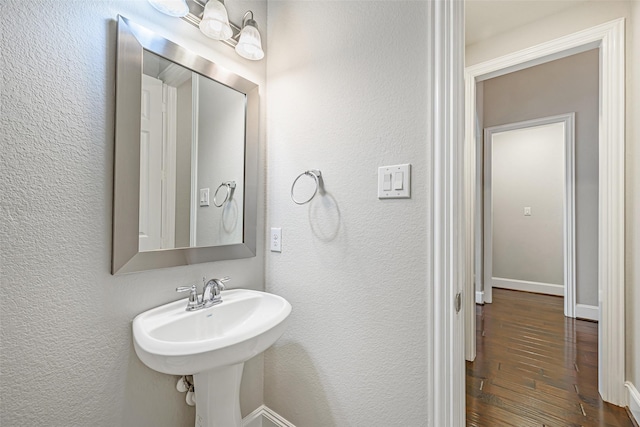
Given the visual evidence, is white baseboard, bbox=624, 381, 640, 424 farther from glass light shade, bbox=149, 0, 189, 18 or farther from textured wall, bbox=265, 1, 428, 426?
glass light shade, bbox=149, 0, 189, 18

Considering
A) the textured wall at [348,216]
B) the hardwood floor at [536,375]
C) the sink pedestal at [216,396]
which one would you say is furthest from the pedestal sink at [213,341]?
the hardwood floor at [536,375]

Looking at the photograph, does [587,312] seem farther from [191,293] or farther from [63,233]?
[63,233]

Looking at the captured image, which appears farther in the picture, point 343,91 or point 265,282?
point 265,282

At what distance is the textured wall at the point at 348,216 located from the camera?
3.20 feet

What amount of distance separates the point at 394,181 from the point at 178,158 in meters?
0.86

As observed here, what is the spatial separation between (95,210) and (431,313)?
1.14m

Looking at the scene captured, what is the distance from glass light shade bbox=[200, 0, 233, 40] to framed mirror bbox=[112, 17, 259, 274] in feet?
0.37

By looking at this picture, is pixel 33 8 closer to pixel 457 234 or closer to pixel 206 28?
pixel 206 28

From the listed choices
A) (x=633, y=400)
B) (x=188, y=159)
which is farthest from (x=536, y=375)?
(x=188, y=159)

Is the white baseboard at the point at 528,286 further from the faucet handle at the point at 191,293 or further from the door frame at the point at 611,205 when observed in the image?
the faucet handle at the point at 191,293

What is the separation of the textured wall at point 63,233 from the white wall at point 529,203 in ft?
13.3

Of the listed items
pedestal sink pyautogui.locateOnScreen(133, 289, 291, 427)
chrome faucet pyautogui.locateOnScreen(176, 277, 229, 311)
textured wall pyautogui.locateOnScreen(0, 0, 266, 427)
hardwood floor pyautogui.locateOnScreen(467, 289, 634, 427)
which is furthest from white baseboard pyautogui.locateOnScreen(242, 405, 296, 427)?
hardwood floor pyautogui.locateOnScreen(467, 289, 634, 427)

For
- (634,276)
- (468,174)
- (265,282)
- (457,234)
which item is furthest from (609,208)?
(265,282)

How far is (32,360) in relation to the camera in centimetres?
78
